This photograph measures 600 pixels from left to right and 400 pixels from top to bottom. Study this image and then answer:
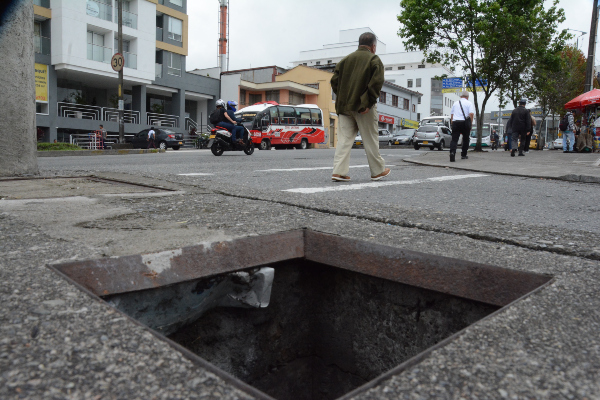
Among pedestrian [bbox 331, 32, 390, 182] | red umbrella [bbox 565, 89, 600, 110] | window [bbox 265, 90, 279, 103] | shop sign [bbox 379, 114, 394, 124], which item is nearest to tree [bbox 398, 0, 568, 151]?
red umbrella [bbox 565, 89, 600, 110]

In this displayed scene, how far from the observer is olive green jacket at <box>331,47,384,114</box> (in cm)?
552

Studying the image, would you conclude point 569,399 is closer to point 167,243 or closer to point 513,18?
point 167,243

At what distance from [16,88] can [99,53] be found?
25.3 meters

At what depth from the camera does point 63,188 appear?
14.2 ft

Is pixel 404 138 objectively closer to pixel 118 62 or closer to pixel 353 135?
pixel 118 62

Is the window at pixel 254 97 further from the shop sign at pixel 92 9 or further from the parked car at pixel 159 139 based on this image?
the shop sign at pixel 92 9

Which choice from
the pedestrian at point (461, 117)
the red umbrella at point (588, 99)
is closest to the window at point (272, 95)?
the red umbrella at point (588, 99)

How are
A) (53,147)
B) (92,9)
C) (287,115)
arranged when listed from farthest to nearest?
(287,115)
(92,9)
(53,147)

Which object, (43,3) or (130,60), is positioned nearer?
(43,3)

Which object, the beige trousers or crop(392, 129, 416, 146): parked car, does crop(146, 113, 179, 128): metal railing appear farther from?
the beige trousers

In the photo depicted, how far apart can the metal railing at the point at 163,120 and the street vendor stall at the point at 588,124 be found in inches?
934

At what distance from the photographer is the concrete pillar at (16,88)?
4871 millimetres

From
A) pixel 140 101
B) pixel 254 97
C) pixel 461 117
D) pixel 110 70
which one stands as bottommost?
pixel 461 117

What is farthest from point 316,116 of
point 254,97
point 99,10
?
point 99,10
